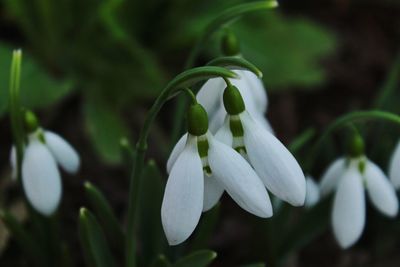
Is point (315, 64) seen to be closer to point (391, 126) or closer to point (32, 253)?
point (391, 126)

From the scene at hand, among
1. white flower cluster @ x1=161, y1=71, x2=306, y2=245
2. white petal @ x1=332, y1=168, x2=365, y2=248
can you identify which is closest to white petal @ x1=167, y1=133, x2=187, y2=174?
white flower cluster @ x1=161, y1=71, x2=306, y2=245

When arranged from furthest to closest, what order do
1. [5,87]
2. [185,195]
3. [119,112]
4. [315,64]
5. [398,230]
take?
[315,64] < [119,112] < [5,87] < [398,230] < [185,195]

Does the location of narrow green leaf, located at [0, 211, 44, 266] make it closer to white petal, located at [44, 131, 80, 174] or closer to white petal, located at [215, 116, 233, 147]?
white petal, located at [44, 131, 80, 174]

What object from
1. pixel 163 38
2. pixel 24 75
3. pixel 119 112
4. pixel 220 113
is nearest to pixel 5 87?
pixel 24 75

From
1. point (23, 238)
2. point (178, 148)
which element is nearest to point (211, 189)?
point (178, 148)

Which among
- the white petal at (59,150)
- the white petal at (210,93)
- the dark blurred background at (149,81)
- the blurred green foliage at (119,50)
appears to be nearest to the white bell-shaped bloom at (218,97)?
the white petal at (210,93)

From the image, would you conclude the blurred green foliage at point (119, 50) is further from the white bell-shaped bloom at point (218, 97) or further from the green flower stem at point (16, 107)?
the white bell-shaped bloom at point (218, 97)
